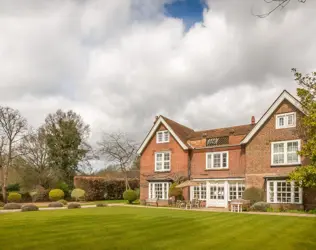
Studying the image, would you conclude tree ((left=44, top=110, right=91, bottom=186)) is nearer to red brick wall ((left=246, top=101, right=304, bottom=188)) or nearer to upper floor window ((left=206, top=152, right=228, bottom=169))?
upper floor window ((left=206, top=152, right=228, bottom=169))

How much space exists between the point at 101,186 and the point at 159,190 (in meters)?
12.9

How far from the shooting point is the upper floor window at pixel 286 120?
2778 centimetres

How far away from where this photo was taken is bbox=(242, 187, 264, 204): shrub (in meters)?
28.5

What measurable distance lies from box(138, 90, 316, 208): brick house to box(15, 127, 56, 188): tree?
54.2ft

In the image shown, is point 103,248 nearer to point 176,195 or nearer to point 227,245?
point 227,245

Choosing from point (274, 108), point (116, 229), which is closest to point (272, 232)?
point (116, 229)

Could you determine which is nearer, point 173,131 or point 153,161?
point 173,131

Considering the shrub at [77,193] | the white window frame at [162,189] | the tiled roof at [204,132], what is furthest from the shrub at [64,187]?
the tiled roof at [204,132]

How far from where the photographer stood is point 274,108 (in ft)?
94.4

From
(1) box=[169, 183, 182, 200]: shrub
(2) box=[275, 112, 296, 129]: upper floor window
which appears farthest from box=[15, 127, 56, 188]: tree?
(2) box=[275, 112, 296, 129]: upper floor window

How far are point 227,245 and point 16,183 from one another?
1638 inches

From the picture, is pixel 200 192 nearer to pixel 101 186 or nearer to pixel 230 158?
pixel 230 158

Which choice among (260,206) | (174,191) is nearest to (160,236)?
(260,206)

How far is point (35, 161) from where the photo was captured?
156 ft
